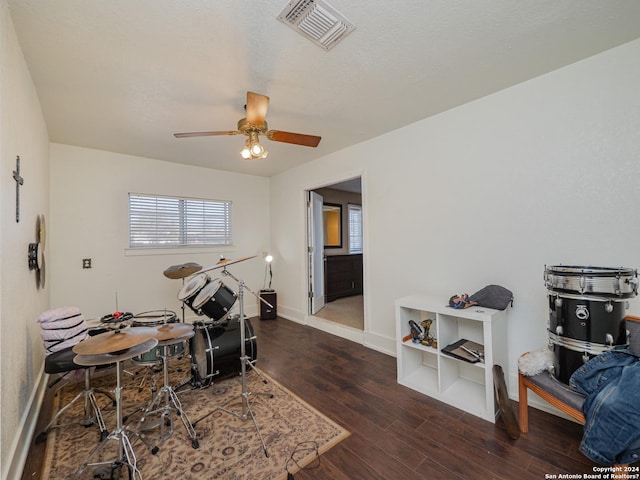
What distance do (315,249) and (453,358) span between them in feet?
9.13

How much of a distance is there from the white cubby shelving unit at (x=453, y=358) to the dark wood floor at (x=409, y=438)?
11 cm

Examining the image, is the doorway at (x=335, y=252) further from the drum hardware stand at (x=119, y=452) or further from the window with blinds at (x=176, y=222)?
the drum hardware stand at (x=119, y=452)

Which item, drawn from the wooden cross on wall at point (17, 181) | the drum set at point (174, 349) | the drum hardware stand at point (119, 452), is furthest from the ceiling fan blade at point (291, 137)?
the drum hardware stand at point (119, 452)

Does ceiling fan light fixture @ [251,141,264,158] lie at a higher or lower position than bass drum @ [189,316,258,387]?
higher

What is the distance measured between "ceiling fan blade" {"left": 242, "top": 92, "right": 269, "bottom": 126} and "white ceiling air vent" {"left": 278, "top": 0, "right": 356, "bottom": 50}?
1.79ft

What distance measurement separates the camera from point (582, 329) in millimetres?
1623

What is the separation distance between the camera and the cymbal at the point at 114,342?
1483 millimetres

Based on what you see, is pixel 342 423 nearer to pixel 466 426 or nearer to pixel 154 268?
pixel 466 426

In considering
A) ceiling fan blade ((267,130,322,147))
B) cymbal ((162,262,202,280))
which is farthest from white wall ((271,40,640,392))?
cymbal ((162,262,202,280))

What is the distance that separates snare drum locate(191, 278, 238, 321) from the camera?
230cm

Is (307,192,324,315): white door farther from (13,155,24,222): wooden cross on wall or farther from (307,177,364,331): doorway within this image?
(13,155,24,222): wooden cross on wall

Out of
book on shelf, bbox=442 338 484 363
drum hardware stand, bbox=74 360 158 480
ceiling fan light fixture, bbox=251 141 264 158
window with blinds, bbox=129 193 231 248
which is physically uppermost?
ceiling fan light fixture, bbox=251 141 264 158

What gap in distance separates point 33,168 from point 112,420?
2.16 meters

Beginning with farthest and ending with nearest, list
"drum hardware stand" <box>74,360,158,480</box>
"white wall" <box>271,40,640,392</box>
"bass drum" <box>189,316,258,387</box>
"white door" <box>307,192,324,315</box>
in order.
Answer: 1. "white door" <box>307,192,324,315</box>
2. "bass drum" <box>189,316,258,387</box>
3. "white wall" <box>271,40,640,392</box>
4. "drum hardware stand" <box>74,360,158,480</box>
